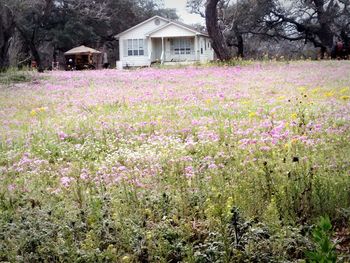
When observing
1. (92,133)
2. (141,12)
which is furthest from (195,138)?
(141,12)

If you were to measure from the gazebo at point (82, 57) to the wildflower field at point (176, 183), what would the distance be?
35833 mm

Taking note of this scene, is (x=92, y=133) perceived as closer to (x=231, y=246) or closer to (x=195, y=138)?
(x=195, y=138)

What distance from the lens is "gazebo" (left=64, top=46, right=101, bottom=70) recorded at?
4486 centimetres

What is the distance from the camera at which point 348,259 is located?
3.04m

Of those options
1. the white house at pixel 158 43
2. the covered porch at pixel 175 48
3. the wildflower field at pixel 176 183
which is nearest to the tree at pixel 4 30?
the wildflower field at pixel 176 183

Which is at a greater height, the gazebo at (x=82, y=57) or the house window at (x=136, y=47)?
the house window at (x=136, y=47)

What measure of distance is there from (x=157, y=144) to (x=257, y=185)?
8.58 feet

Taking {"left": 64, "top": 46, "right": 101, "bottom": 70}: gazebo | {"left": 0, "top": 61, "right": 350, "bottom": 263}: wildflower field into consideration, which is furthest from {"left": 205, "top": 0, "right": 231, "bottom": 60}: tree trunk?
{"left": 0, "top": 61, "right": 350, "bottom": 263}: wildflower field

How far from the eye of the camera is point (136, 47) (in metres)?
51.6

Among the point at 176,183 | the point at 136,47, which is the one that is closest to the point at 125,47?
the point at 136,47

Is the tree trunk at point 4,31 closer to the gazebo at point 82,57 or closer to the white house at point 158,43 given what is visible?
the gazebo at point 82,57

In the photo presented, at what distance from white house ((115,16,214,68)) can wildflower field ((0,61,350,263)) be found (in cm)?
4028

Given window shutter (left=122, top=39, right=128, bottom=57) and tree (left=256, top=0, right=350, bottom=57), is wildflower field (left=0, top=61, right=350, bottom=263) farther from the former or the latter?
Answer: window shutter (left=122, top=39, right=128, bottom=57)

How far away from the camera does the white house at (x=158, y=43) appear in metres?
49.3
